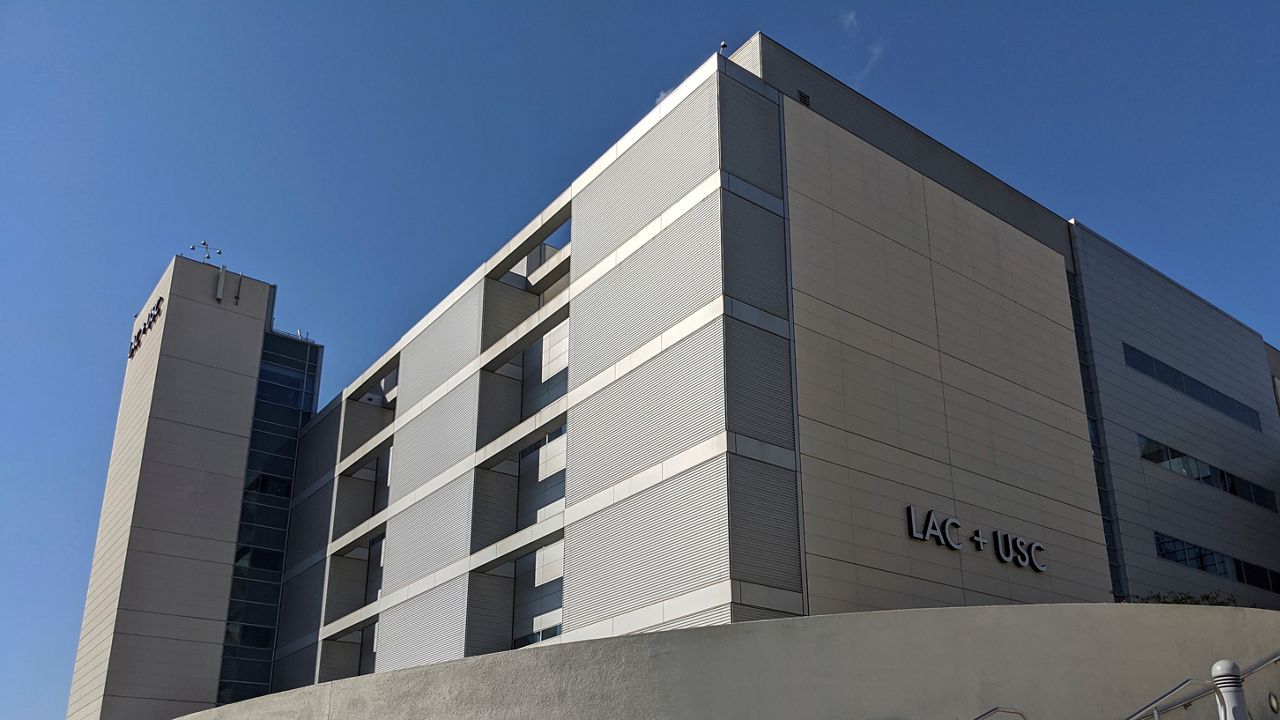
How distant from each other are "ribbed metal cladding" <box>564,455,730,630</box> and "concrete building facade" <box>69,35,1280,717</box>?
8cm

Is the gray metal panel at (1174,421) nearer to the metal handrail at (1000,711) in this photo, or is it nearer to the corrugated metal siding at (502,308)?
the corrugated metal siding at (502,308)

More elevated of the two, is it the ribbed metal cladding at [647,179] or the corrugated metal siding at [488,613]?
the ribbed metal cladding at [647,179]

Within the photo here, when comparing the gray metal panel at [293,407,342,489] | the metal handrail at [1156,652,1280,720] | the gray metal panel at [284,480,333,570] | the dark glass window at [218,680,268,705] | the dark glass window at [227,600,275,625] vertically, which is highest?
the gray metal panel at [293,407,342,489]

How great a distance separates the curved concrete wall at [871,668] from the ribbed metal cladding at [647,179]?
15.2 m

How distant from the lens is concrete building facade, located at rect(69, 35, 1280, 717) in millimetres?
28578

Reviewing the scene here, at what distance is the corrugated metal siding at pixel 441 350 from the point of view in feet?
133

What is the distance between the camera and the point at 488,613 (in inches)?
1395

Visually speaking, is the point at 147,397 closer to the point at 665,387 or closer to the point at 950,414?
the point at 665,387

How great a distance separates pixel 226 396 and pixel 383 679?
35.0 meters

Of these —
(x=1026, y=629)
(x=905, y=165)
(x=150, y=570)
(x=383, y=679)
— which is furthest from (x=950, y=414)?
(x=150, y=570)

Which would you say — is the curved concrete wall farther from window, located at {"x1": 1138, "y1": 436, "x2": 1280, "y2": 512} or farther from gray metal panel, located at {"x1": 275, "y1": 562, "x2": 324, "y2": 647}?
gray metal panel, located at {"x1": 275, "y1": 562, "x2": 324, "y2": 647}

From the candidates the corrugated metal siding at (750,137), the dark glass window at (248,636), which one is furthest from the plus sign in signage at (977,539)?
the dark glass window at (248,636)

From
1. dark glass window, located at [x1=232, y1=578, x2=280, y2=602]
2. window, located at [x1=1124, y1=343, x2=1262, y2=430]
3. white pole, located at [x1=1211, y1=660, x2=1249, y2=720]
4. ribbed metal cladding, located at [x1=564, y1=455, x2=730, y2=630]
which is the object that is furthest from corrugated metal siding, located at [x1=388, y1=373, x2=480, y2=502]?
white pole, located at [x1=1211, y1=660, x2=1249, y2=720]

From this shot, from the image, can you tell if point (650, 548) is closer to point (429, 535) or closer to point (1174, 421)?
point (429, 535)
